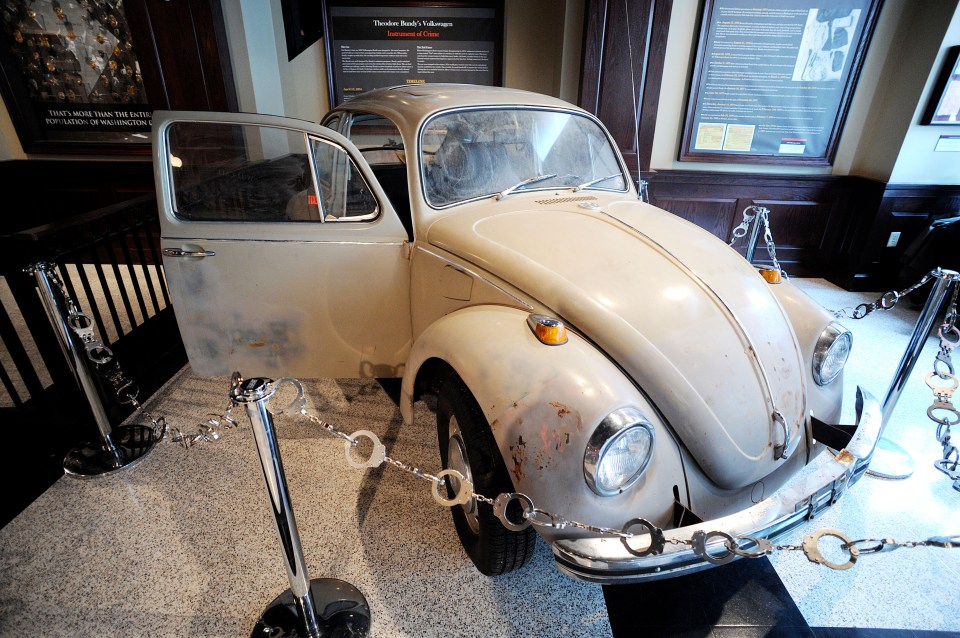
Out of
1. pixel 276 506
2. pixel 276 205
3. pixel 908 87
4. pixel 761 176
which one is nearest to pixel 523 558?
pixel 276 506

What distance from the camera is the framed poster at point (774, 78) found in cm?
416

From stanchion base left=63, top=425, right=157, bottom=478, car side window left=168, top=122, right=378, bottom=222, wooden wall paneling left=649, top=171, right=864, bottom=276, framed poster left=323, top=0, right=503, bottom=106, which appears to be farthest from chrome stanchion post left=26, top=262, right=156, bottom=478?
wooden wall paneling left=649, top=171, right=864, bottom=276

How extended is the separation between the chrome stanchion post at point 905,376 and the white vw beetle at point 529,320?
56 centimetres

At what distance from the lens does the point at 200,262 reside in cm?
234

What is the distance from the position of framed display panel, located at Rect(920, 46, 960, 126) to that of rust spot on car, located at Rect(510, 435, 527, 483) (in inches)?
190

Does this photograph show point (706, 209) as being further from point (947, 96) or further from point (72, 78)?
point (72, 78)

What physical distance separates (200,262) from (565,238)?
171cm

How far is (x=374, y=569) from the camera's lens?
75.7 inches

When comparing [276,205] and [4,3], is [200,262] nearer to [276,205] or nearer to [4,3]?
[276,205]

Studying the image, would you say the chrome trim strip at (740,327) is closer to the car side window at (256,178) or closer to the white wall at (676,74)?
the car side window at (256,178)

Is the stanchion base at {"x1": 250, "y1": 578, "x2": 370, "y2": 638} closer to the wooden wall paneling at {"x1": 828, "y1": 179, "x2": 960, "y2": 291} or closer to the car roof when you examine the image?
the car roof

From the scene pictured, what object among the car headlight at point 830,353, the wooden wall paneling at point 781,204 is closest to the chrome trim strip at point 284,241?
the car headlight at point 830,353

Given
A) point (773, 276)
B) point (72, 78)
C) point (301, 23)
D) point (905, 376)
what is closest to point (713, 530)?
point (773, 276)

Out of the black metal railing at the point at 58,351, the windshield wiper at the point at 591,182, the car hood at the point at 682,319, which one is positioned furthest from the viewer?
the windshield wiper at the point at 591,182
